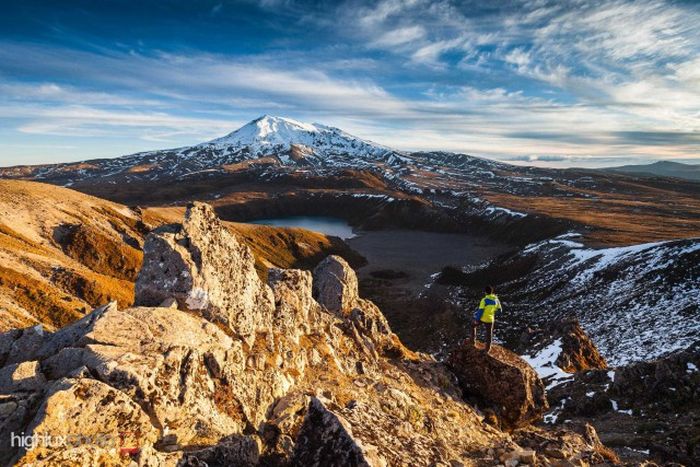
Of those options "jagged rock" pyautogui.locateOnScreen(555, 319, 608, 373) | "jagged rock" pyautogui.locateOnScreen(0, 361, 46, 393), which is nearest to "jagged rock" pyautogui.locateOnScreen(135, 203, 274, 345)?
"jagged rock" pyautogui.locateOnScreen(0, 361, 46, 393)

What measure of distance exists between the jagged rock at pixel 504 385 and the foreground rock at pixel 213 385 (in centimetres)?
61

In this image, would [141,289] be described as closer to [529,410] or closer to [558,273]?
[529,410]

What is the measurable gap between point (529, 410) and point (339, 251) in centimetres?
11439

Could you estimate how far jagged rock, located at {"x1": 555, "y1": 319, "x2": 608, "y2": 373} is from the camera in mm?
39303

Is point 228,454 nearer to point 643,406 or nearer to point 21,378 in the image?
point 21,378

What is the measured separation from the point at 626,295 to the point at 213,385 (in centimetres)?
6443

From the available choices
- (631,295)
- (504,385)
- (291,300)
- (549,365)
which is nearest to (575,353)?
(549,365)

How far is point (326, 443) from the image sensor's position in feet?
29.3

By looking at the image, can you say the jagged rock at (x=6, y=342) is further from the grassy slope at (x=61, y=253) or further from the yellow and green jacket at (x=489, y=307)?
the grassy slope at (x=61, y=253)

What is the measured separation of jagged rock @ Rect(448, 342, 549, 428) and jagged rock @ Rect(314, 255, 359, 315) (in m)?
8.92

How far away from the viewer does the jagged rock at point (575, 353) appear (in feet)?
129

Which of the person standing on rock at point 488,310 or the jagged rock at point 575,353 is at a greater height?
the person standing on rock at point 488,310

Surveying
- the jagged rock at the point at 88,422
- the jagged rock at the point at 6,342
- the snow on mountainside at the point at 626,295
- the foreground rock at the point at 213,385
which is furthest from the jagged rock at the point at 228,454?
the snow on mountainside at the point at 626,295

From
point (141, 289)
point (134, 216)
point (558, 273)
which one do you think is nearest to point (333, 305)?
point (141, 289)
